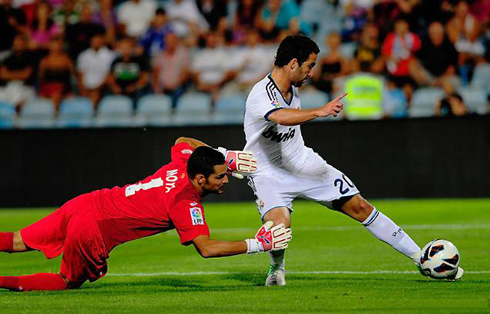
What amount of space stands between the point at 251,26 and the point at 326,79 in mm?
2517

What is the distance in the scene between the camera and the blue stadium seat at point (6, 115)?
56.7 feet

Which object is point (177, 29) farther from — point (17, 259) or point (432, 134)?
point (17, 259)

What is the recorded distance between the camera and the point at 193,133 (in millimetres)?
16812

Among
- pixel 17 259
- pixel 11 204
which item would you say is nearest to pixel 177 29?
pixel 11 204

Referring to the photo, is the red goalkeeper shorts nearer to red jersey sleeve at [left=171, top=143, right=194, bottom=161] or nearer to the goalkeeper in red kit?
the goalkeeper in red kit

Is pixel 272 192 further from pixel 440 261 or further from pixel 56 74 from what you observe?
pixel 56 74

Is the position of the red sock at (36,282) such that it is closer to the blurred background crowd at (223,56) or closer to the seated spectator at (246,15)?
the blurred background crowd at (223,56)

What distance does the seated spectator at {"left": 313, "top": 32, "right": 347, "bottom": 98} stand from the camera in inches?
680

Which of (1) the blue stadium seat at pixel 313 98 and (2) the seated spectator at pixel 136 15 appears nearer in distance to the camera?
(1) the blue stadium seat at pixel 313 98

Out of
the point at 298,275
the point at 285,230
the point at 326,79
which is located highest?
the point at 326,79

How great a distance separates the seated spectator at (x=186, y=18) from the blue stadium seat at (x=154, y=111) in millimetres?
1907

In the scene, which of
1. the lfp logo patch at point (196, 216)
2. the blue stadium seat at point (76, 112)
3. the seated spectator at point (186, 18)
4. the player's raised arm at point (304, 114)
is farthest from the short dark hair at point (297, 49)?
the seated spectator at point (186, 18)

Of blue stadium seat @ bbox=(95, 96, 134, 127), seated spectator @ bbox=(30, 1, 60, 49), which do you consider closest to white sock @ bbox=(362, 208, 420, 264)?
blue stadium seat @ bbox=(95, 96, 134, 127)

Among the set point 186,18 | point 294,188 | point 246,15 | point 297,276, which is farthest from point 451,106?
point 294,188
